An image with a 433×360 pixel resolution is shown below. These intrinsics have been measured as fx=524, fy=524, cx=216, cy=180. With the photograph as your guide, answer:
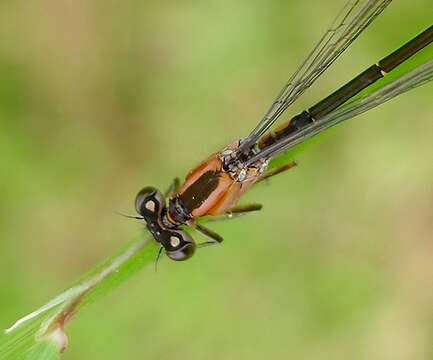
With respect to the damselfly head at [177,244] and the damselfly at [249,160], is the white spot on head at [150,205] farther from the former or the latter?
the damselfly head at [177,244]

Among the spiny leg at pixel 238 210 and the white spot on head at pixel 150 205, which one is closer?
the white spot on head at pixel 150 205

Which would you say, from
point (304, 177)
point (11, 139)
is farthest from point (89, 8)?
point (304, 177)

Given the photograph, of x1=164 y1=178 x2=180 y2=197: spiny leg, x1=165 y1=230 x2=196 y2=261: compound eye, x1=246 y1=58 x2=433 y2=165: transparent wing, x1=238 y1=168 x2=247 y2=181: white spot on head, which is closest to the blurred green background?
x1=164 y1=178 x2=180 y2=197: spiny leg

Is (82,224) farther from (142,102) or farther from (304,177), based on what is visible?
(304,177)

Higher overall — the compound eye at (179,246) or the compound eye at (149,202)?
the compound eye at (149,202)

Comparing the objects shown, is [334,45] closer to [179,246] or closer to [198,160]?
[179,246]

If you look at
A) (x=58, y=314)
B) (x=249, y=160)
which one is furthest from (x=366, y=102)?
(x=58, y=314)

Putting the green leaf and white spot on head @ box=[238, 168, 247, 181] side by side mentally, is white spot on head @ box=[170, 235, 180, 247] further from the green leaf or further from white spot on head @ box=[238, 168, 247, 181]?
white spot on head @ box=[238, 168, 247, 181]

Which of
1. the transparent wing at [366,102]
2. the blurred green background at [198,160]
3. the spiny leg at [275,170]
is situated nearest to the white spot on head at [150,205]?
the spiny leg at [275,170]
